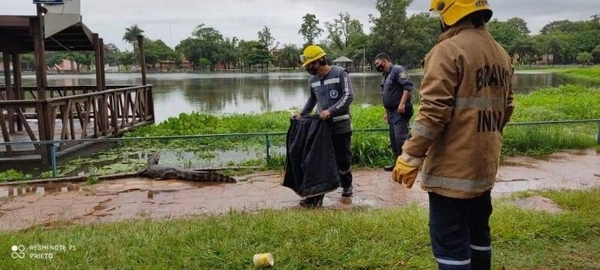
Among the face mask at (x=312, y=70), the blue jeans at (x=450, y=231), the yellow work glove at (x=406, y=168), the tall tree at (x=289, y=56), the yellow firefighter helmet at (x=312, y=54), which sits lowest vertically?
the blue jeans at (x=450, y=231)

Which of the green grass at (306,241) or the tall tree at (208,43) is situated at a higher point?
the tall tree at (208,43)

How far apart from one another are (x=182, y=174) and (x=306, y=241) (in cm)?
322

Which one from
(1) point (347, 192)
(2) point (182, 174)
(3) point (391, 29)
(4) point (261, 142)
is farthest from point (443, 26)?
(3) point (391, 29)

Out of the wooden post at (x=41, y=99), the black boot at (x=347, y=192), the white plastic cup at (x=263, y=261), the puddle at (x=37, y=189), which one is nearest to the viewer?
the white plastic cup at (x=263, y=261)

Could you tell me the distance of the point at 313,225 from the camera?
11.3 ft

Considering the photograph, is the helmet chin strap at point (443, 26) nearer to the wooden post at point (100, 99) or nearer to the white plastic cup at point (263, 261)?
the white plastic cup at point (263, 261)

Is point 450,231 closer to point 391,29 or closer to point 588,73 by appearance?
point 588,73

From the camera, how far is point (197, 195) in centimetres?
522

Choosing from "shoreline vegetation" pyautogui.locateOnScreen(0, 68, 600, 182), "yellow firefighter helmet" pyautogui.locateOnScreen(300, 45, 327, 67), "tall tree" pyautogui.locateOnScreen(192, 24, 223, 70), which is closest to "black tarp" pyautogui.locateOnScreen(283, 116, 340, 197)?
"yellow firefighter helmet" pyautogui.locateOnScreen(300, 45, 327, 67)

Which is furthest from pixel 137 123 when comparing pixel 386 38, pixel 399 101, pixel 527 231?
pixel 386 38

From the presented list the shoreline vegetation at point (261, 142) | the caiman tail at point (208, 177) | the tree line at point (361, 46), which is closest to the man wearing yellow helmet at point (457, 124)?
the caiman tail at point (208, 177)

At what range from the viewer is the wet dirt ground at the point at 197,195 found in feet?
15.0

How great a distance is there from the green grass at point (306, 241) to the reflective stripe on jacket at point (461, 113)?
893 millimetres

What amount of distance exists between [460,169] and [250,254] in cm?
144
